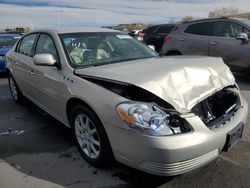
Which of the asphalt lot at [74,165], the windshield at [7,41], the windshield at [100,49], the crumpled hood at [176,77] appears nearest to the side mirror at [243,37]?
the asphalt lot at [74,165]

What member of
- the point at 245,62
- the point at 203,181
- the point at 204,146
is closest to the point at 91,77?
the point at 204,146

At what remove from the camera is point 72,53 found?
3883 mm

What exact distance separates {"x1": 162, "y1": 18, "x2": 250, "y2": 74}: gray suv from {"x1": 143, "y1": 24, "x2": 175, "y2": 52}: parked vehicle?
552cm

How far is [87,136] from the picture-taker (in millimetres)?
3434

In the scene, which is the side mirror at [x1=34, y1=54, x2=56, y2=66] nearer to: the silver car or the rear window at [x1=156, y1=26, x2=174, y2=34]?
the silver car

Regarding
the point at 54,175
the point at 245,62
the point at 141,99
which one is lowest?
the point at 54,175

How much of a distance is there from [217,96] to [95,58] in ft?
5.31

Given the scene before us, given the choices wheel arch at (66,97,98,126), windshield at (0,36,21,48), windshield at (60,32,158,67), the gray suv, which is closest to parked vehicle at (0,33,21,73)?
windshield at (0,36,21,48)

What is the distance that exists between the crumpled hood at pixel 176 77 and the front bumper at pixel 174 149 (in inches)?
10.4

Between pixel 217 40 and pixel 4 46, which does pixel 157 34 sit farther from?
pixel 4 46

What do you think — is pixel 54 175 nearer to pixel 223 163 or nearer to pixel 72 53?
pixel 72 53

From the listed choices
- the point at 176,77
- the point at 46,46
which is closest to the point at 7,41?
the point at 46,46

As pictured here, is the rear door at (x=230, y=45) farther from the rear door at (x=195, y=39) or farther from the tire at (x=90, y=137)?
the tire at (x=90, y=137)

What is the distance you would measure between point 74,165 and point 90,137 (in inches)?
16.2
